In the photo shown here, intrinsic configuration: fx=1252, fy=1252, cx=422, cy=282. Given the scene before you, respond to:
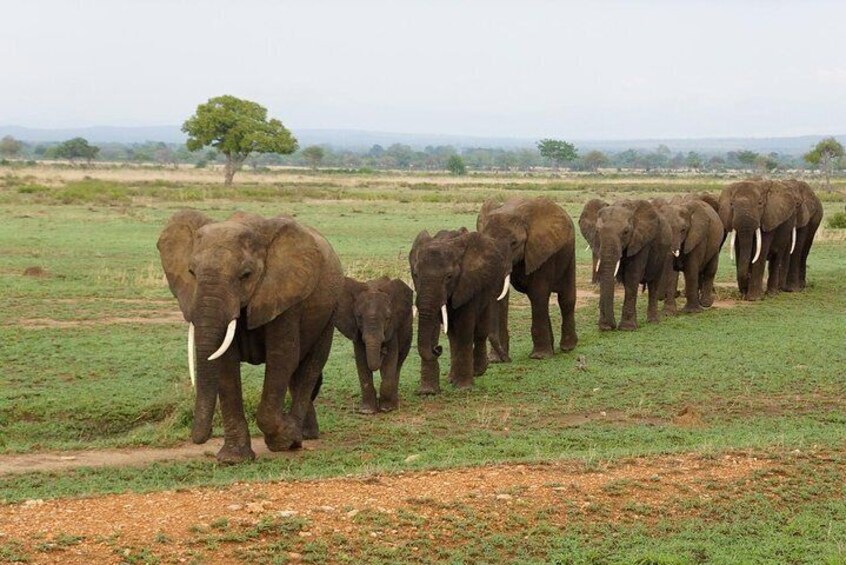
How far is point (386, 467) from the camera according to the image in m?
10.3

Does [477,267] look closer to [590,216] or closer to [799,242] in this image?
[590,216]

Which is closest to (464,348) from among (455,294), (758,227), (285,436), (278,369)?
(455,294)

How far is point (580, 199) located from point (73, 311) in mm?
42541

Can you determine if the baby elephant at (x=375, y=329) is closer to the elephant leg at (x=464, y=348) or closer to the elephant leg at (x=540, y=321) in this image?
the elephant leg at (x=464, y=348)

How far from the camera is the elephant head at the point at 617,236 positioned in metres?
19.1

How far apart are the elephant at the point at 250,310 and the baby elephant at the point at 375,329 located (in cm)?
124

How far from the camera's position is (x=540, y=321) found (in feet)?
56.7

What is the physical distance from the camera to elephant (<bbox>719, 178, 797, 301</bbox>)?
24422 mm

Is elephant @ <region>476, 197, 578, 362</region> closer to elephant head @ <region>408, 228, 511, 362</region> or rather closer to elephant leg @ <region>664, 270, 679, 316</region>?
elephant head @ <region>408, 228, 511, 362</region>

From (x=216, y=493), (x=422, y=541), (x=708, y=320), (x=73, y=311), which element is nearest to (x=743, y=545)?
(x=422, y=541)

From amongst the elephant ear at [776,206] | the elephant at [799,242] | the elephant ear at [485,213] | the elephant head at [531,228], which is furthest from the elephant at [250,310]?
the elephant at [799,242]

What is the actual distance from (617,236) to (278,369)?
Answer: 369 inches

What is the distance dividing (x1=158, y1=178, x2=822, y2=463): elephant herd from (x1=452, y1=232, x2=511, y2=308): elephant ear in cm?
2

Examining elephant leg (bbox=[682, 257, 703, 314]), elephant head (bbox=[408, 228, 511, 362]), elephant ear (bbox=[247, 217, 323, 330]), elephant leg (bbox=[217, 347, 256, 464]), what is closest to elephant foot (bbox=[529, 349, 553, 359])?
elephant head (bbox=[408, 228, 511, 362])
